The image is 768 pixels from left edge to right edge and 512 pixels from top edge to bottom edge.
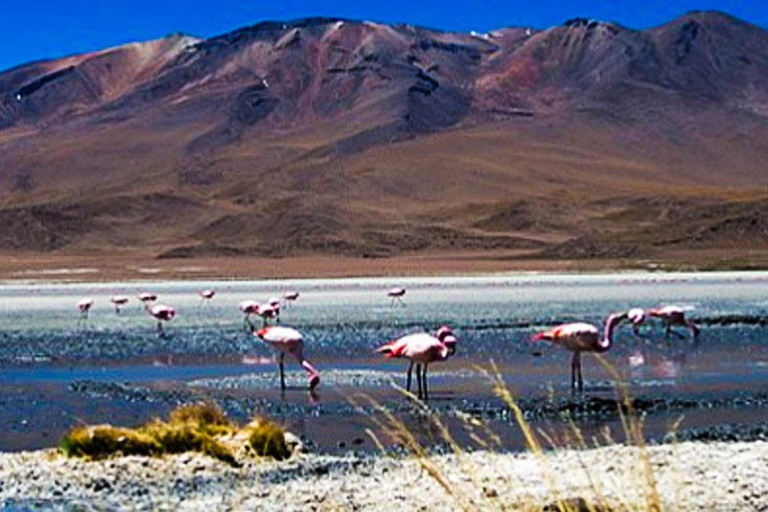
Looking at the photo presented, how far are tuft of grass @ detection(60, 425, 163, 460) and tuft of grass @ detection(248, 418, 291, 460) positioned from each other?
90 cm

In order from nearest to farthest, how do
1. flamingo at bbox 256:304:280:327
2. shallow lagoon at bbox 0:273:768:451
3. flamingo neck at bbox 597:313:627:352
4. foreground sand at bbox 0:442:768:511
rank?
foreground sand at bbox 0:442:768:511 < shallow lagoon at bbox 0:273:768:451 < flamingo neck at bbox 597:313:627:352 < flamingo at bbox 256:304:280:327

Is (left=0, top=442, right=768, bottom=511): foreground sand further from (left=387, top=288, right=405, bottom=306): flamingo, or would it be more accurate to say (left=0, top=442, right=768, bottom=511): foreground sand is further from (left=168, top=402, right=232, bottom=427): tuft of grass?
(left=387, top=288, right=405, bottom=306): flamingo

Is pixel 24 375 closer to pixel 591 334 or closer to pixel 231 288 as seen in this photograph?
pixel 591 334

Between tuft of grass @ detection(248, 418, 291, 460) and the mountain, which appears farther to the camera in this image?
the mountain

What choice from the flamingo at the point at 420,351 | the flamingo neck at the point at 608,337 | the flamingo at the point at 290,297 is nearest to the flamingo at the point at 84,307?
the flamingo at the point at 290,297

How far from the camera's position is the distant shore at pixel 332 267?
199ft

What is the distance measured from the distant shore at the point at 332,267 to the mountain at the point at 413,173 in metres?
4.83

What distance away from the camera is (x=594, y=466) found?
38.1 ft

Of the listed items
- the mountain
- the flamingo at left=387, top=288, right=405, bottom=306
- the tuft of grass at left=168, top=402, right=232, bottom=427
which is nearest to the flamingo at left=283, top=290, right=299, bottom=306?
the flamingo at left=387, top=288, right=405, bottom=306

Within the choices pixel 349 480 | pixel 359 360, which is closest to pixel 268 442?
pixel 349 480

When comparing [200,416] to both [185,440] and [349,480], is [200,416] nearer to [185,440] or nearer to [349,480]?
[185,440]

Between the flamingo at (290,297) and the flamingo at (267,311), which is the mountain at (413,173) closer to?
the flamingo at (290,297)

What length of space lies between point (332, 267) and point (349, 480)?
58287 mm

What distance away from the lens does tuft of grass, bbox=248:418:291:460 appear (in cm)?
1332
